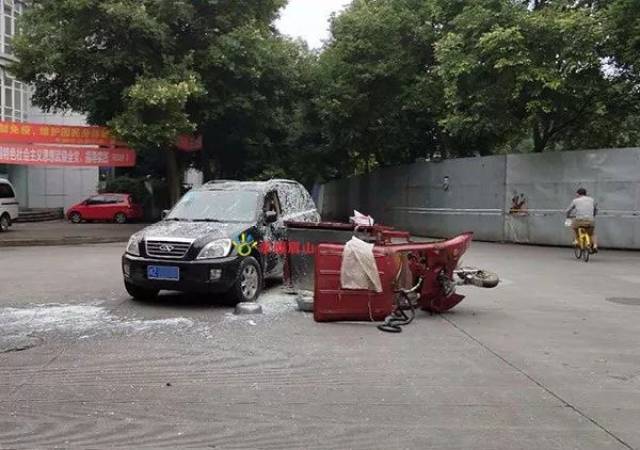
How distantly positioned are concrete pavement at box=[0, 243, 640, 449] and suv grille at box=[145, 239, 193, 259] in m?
0.72

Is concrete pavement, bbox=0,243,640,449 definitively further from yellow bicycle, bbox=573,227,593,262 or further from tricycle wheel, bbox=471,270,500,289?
yellow bicycle, bbox=573,227,593,262

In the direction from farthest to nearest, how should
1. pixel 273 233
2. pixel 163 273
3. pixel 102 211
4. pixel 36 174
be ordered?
pixel 36 174
pixel 102 211
pixel 273 233
pixel 163 273

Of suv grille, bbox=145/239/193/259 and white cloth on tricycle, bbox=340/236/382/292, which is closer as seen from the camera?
white cloth on tricycle, bbox=340/236/382/292

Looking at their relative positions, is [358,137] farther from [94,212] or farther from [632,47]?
[94,212]

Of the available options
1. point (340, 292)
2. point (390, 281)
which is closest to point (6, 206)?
point (340, 292)

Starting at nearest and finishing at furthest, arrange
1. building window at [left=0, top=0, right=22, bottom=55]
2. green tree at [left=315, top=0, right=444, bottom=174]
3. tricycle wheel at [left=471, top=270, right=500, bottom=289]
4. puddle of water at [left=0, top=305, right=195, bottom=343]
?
puddle of water at [left=0, top=305, right=195, bottom=343], tricycle wheel at [left=471, top=270, right=500, bottom=289], green tree at [left=315, top=0, right=444, bottom=174], building window at [left=0, top=0, right=22, bottom=55]

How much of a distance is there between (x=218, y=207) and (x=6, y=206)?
1715 centimetres

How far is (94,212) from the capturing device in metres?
33.5

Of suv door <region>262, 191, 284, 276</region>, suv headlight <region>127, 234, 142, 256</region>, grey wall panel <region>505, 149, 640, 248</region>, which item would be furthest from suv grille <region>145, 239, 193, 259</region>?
grey wall panel <region>505, 149, 640, 248</region>

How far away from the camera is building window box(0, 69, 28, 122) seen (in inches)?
1306

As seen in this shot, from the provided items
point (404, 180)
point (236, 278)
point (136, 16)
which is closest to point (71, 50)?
point (136, 16)

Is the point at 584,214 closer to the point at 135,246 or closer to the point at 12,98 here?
the point at 135,246

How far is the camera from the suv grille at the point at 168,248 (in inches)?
344

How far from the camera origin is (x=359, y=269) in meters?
7.93
